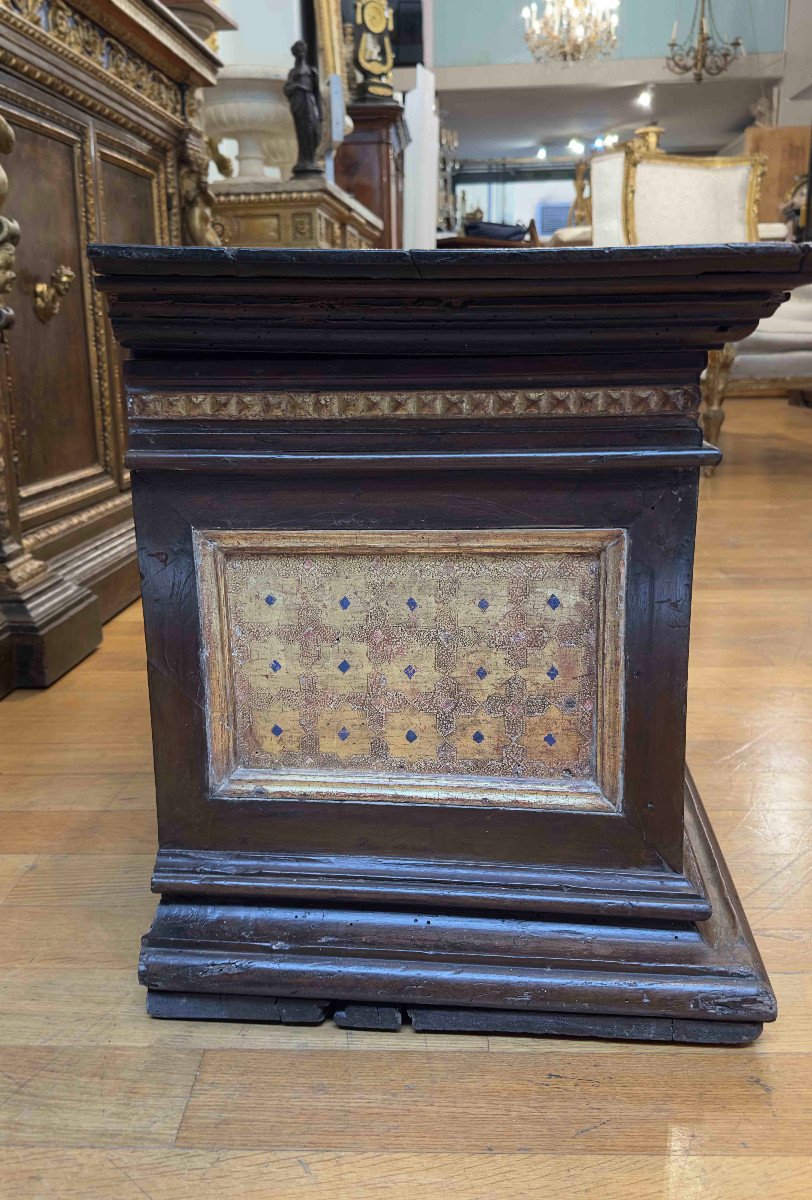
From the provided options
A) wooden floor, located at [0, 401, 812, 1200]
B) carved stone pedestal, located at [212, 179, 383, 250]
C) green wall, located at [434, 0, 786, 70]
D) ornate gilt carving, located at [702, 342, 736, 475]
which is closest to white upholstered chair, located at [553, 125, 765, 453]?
ornate gilt carving, located at [702, 342, 736, 475]

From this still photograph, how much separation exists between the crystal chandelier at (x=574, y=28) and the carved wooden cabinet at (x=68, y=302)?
8.40 meters

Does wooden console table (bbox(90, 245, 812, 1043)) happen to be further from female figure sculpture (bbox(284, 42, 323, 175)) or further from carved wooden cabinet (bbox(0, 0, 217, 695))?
female figure sculpture (bbox(284, 42, 323, 175))

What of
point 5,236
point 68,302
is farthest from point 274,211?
point 5,236

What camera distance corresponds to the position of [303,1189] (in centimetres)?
68

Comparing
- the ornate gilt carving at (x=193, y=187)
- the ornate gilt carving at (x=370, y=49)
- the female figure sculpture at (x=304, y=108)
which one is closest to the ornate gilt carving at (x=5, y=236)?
the ornate gilt carving at (x=193, y=187)

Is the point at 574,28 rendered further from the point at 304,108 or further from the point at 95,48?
the point at 95,48

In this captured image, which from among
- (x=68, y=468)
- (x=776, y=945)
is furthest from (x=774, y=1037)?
(x=68, y=468)

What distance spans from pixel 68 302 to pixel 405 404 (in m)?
1.40

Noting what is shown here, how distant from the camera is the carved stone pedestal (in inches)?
138

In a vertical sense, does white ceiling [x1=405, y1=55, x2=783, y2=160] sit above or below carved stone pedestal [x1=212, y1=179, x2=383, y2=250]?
above

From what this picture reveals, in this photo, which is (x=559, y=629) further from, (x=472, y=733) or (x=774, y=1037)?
(x=774, y=1037)

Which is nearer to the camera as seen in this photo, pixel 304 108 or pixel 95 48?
pixel 95 48

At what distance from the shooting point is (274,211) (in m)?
3.55

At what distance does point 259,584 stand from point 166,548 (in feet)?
0.27
